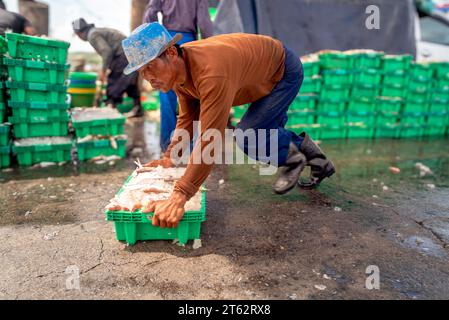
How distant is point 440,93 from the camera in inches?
286

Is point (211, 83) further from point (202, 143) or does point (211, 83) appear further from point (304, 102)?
point (304, 102)

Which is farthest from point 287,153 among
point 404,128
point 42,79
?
point 404,128

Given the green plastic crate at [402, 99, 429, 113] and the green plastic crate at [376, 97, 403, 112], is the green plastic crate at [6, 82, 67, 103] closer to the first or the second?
the green plastic crate at [376, 97, 403, 112]

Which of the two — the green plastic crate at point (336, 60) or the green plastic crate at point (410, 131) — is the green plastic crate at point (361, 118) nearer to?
the green plastic crate at point (410, 131)

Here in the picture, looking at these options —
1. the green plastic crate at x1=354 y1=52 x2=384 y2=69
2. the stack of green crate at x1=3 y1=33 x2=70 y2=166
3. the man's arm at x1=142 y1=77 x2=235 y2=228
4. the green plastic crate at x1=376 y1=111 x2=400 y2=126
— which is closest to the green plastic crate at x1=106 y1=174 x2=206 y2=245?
the man's arm at x1=142 y1=77 x2=235 y2=228

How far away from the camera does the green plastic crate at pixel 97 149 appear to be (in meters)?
4.80

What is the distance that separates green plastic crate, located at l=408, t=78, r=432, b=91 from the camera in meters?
6.98

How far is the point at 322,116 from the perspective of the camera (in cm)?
658

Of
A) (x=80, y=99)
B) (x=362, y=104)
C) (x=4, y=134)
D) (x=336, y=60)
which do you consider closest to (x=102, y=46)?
(x=80, y=99)

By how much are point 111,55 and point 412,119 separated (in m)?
6.20

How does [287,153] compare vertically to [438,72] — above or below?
below

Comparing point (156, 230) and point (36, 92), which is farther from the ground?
point (36, 92)

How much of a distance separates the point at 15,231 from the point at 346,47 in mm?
7498

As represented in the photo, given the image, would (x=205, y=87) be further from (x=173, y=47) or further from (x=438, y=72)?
(x=438, y=72)
